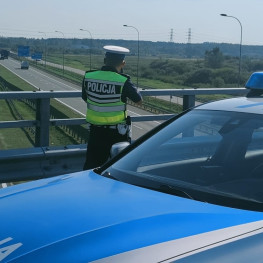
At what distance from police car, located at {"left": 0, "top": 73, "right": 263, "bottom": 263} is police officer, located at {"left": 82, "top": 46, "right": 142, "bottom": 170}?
6.55 feet

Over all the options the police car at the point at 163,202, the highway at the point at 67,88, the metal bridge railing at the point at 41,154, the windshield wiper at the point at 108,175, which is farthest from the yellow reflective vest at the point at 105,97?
the windshield wiper at the point at 108,175

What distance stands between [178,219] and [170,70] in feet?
207

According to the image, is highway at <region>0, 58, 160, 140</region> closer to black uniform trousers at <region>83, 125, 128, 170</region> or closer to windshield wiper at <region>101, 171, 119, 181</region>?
black uniform trousers at <region>83, 125, 128, 170</region>

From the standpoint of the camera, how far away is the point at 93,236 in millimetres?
2750

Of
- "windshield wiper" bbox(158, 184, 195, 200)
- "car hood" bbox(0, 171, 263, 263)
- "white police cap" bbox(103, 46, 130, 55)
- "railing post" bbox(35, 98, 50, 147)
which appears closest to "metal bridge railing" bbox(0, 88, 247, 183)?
"railing post" bbox(35, 98, 50, 147)

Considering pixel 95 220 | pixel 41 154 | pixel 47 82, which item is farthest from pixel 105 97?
pixel 47 82

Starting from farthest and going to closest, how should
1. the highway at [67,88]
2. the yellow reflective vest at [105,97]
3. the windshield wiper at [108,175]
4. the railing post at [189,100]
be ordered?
the highway at [67,88] < the railing post at [189,100] < the yellow reflective vest at [105,97] < the windshield wiper at [108,175]

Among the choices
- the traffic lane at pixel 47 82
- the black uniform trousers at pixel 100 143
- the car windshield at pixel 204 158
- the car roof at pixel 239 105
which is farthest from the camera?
the traffic lane at pixel 47 82

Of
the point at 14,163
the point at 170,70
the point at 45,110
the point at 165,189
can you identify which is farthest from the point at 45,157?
the point at 170,70

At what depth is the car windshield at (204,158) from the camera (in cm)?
354

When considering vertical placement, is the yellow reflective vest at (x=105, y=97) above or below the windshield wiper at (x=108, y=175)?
above

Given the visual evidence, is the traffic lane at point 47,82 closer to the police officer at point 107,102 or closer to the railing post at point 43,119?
the railing post at point 43,119

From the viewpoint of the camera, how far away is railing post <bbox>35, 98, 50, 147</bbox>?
7.57m

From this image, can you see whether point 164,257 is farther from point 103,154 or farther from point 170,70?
point 170,70
